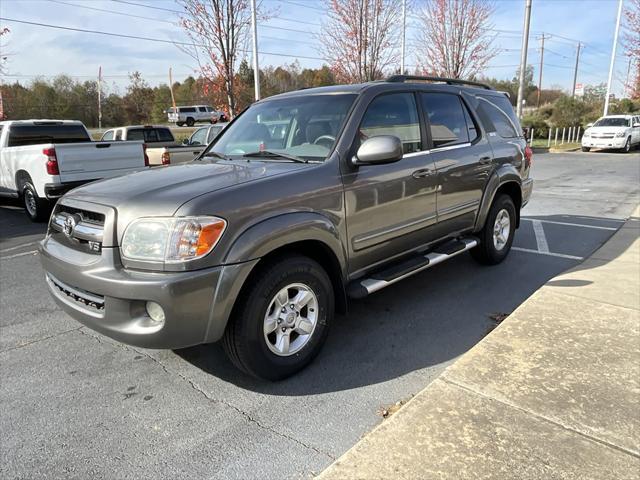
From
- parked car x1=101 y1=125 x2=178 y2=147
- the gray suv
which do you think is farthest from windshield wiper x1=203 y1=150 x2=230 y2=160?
parked car x1=101 y1=125 x2=178 y2=147

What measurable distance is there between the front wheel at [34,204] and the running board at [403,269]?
686 cm

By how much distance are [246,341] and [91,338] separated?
175 centimetres

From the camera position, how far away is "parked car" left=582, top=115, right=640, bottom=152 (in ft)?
70.8

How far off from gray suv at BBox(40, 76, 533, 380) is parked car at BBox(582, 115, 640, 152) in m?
21.3

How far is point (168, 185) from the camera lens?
2.87 metres

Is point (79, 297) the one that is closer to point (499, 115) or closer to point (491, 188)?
point (491, 188)

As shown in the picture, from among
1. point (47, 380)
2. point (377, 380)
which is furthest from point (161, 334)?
point (377, 380)

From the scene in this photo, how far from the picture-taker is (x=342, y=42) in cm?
1920

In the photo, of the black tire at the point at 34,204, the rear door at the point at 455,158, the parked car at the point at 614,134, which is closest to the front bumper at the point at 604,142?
the parked car at the point at 614,134

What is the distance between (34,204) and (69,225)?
641 cm

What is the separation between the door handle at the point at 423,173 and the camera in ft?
12.7

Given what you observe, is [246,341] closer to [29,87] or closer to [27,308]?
[27,308]

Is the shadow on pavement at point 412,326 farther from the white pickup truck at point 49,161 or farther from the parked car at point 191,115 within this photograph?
the parked car at point 191,115

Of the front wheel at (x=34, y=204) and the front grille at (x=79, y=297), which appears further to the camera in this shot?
the front wheel at (x=34, y=204)
